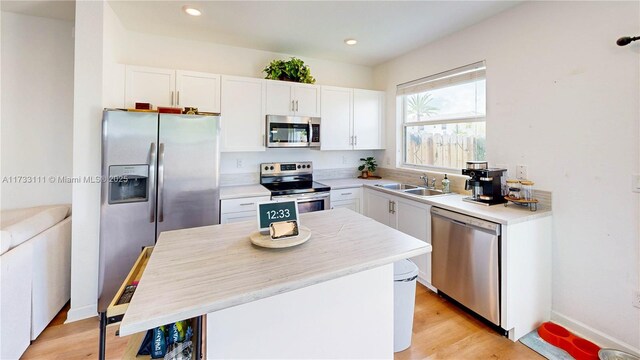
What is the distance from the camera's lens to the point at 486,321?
7.02ft

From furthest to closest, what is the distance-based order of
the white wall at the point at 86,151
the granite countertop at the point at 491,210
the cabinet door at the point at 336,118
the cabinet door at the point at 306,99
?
the cabinet door at the point at 336,118 < the cabinet door at the point at 306,99 < the white wall at the point at 86,151 < the granite countertop at the point at 491,210

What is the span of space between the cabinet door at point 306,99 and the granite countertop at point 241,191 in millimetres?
1048

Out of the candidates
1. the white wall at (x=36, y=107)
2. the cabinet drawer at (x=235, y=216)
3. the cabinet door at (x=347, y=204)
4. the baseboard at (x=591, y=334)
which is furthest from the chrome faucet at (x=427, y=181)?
the white wall at (x=36, y=107)

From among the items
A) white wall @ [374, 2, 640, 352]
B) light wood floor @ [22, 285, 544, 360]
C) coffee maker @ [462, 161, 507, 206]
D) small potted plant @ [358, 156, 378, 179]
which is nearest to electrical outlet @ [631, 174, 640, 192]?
white wall @ [374, 2, 640, 352]

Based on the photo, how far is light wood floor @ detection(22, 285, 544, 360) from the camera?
183 cm

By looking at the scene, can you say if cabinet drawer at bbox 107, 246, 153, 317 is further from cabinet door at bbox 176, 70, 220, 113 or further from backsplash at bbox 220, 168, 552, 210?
backsplash at bbox 220, 168, 552, 210

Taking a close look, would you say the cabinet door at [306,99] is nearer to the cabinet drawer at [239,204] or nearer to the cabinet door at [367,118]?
the cabinet door at [367,118]

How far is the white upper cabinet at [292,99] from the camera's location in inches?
125

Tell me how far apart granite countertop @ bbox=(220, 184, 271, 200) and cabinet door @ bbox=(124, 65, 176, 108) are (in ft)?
3.46

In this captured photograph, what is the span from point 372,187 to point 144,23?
2997mm

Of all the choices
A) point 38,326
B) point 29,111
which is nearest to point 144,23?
point 29,111

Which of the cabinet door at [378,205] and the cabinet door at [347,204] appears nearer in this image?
the cabinet door at [378,205]

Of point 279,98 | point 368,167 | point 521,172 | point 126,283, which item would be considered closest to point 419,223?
point 521,172

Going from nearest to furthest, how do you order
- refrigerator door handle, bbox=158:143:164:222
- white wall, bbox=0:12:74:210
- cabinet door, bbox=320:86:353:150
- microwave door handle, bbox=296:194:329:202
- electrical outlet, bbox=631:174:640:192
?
electrical outlet, bbox=631:174:640:192 < refrigerator door handle, bbox=158:143:164:222 < white wall, bbox=0:12:74:210 < microwave door handle, bbox=296:194:329:202 < cabinet door, bbox=320:86:353:150
